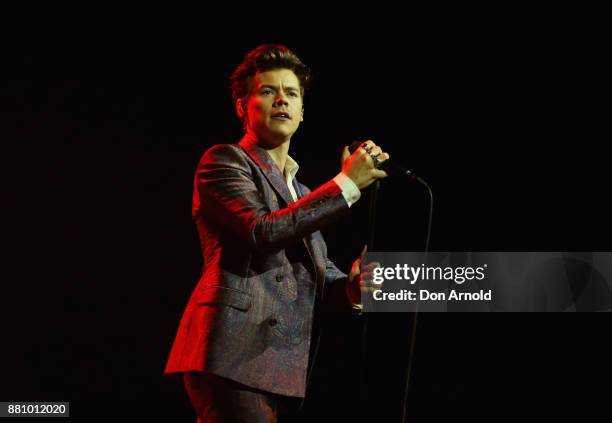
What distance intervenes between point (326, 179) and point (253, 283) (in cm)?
189

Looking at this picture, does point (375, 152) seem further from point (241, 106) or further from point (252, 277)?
point (241, 106)

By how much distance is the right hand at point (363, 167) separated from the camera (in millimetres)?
1651

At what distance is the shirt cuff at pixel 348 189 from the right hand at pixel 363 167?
12 mm

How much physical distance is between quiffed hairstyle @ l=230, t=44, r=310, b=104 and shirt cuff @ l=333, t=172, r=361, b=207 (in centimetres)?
49

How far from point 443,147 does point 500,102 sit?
0.36m

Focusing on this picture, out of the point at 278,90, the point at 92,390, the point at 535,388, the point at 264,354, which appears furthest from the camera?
the point at 535,388

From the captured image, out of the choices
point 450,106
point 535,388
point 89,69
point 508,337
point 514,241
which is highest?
point 450,106

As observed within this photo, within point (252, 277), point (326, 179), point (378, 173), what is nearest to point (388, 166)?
point (378, 173)

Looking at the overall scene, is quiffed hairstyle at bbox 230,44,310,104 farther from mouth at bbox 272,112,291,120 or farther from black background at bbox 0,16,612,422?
black background at bbox 0,16,612,422

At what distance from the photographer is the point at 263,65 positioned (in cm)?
197

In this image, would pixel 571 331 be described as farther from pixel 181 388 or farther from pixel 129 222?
pixel 129 222

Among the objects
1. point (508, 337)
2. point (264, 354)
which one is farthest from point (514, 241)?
point (264, 354)

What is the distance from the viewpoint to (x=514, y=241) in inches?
140

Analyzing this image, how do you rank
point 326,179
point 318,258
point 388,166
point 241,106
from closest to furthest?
point 388,166 → point 318,258 → point 241,106 → point 326,179
